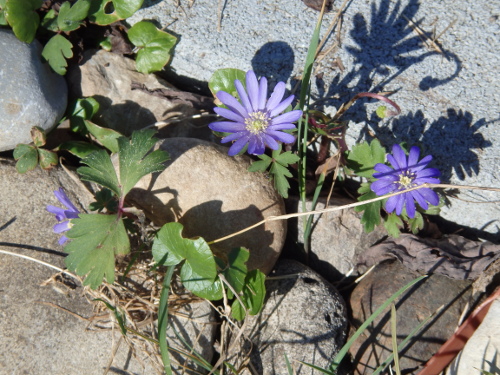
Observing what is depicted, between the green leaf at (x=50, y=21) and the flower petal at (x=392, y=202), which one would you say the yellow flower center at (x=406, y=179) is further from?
the green leaf at (x=50, y=21)

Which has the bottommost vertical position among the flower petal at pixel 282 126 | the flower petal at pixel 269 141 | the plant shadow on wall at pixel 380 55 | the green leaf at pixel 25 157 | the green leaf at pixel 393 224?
the green leaf at pixel 25 157

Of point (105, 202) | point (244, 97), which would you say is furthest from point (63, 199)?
point (244, 97)

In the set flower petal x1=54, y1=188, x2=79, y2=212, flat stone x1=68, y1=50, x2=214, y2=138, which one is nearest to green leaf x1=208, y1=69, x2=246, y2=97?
flat stone x1=68, y1=50, x2=214, y2=138

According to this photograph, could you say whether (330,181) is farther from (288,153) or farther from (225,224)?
(225,224)

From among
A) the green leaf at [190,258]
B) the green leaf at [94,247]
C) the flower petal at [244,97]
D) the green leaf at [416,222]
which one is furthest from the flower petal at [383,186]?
the green leaf at [94,247]

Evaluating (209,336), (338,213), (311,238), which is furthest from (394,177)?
(209,336)

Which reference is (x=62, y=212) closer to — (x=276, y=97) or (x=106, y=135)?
(x=106, y=135)

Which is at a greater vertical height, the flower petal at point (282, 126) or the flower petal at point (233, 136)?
the flower petal at point (282, 126)
